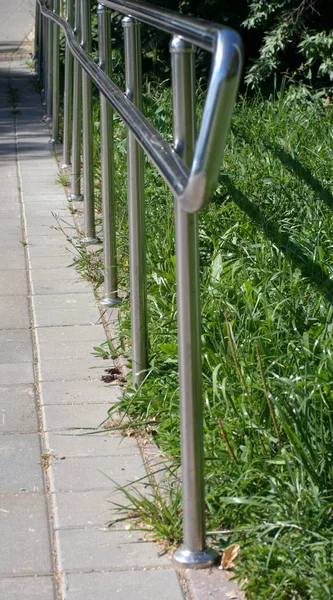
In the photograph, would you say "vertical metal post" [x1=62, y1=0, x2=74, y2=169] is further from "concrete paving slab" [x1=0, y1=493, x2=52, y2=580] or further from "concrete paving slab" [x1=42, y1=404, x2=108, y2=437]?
"concrete paving slab" [x1=0, y1=493, x2=52, y2=580]

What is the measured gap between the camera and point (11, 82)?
11586mm

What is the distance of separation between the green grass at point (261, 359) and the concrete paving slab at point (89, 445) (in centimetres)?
9

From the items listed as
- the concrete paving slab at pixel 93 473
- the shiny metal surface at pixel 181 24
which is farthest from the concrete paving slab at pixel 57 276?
the shiny metal surface at pixel 181 24

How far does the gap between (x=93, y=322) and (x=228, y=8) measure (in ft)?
17.6

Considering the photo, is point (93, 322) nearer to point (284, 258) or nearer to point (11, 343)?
point (11, 343)

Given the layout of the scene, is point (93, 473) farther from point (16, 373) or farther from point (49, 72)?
point (49, 72)

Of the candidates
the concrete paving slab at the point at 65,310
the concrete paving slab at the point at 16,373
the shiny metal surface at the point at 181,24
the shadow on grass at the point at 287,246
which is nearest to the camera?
the shiny metal surface at the point at 181,24

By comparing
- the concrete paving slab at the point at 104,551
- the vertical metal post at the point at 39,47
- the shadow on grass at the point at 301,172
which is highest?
the shadow on grass at the point at 301,172

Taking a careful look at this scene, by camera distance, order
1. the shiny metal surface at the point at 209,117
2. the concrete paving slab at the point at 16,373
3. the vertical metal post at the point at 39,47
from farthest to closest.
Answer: the vertical metal post at the point at 39,47, the concrete paving slab at the point at 16,373, the shiny metal surface at the point at 209,117

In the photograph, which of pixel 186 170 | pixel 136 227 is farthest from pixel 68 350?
pixel 186 170

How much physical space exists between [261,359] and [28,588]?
3.47ft

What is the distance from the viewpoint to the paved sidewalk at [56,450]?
2541mm

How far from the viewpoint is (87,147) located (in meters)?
5.46

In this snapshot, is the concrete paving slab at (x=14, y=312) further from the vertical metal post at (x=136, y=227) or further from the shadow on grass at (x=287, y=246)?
the shadow on grass at (x=287, y=246)
